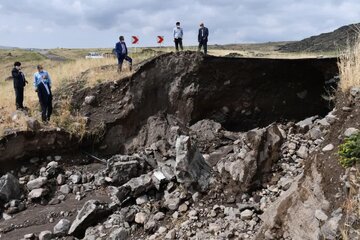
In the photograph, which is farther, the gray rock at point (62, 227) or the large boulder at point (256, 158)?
the gray rock at point (62, 227)

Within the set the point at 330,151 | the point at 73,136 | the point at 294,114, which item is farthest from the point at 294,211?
the point at 294,114

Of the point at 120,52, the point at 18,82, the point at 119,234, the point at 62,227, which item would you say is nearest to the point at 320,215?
the point at 119,234

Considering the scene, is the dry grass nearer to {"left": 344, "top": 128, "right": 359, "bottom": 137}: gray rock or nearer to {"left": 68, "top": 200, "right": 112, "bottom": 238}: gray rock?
{"left": 344, "top": 128, "right": 359, "bottom": 137}: gray rock

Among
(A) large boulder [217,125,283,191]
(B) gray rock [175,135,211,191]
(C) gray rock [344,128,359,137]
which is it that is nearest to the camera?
(C) gray rock [344,128,359,137]

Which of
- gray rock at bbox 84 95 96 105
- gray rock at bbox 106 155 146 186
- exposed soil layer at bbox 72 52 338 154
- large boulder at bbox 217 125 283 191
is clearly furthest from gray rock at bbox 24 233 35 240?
exposed soil layer at bbox 72 52 338 154

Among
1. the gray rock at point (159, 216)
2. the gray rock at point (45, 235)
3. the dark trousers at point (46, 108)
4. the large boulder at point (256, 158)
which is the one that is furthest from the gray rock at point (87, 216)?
the dark trousers at point (46, 108)

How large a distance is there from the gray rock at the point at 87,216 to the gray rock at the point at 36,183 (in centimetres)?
175

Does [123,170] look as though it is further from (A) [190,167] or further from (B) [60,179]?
(A) [190,167]

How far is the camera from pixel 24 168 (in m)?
10.2

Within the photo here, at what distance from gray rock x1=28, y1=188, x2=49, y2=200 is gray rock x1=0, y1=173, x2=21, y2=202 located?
0.32 m

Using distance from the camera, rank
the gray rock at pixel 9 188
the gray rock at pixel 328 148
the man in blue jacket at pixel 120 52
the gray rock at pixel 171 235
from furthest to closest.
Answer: the man in blue jacket at pixel 120 52 < the gray rock at pixel 9 188 < the gray rock at pixel 171 235 < the gray rock at pixel 328 148

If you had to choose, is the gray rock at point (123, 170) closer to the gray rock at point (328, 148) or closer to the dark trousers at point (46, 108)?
the dark trousers at point (46, 108)

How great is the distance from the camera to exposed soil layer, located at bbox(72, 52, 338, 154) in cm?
1242

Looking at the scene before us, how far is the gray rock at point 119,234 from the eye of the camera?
7449mm
